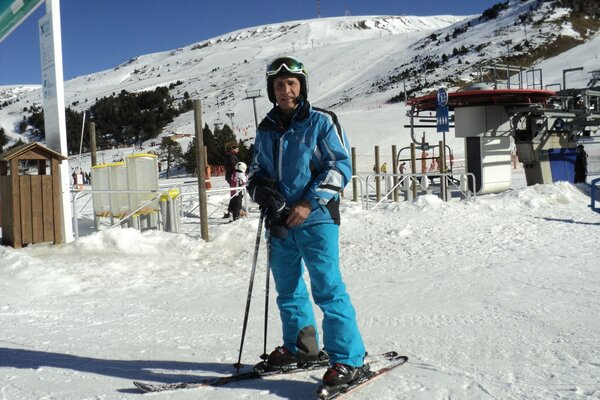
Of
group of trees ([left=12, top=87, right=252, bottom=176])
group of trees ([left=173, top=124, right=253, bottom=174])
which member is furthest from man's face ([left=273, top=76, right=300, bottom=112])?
group of trees ([left=12, top=87, right=252, bottom=176])

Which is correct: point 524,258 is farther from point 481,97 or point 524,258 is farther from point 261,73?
point 261,73

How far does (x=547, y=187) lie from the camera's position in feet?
35.5

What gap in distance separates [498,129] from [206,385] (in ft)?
43.1

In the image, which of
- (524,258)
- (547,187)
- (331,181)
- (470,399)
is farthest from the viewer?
(547,187)

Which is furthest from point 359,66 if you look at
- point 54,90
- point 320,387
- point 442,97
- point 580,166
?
point 320,387

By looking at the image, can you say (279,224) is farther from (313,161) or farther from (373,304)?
(373,304)

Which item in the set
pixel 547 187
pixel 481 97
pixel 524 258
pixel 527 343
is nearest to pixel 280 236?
pixel 527 343

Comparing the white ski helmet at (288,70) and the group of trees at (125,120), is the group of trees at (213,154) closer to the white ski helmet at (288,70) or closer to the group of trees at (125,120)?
the group of trees at (125,120)

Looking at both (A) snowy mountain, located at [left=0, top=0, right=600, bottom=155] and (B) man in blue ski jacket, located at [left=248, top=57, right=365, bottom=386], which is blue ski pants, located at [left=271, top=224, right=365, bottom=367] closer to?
(B) man in blue ski jacket, located at [left=248, top=57, right=365, bottom=386]

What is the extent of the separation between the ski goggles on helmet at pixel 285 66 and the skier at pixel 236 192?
756 cm

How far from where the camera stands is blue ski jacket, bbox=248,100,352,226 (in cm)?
290

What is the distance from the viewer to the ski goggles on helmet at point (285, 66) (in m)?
3.03

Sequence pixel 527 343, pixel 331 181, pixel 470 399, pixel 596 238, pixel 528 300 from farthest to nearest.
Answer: pixel 596 238
pixel 528 300
pixel 527 343
pixel 331 181
pixel 470 399

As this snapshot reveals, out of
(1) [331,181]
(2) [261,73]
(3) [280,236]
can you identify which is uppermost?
(2) [261,73]
